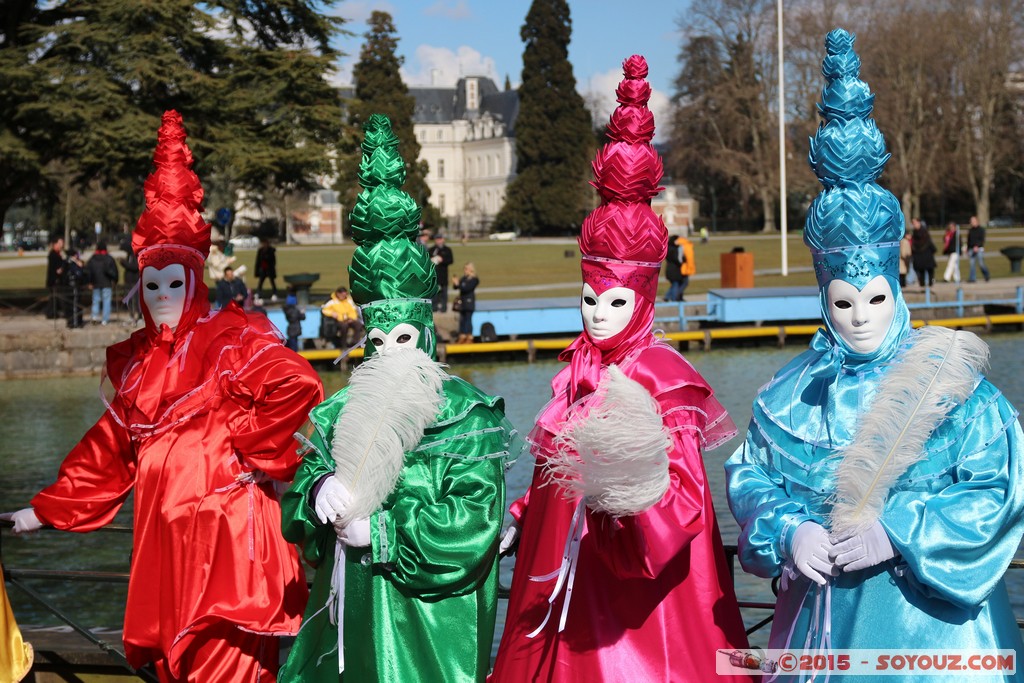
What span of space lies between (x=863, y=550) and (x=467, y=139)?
118504 mm

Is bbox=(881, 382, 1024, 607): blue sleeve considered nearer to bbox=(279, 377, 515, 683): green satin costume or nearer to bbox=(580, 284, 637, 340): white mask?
bbox=(580, 284, 637, 340): white mask

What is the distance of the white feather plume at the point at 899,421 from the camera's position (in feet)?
10.6

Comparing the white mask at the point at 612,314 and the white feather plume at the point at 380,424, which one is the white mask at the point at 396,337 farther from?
the white mask at the point at 612,314

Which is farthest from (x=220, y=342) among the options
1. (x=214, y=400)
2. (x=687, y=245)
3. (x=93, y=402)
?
(x=687, y=245)

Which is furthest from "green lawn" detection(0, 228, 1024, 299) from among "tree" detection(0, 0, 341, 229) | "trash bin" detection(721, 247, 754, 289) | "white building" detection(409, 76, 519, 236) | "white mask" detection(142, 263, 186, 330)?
"white building" detection(409, 76, 519, 236)

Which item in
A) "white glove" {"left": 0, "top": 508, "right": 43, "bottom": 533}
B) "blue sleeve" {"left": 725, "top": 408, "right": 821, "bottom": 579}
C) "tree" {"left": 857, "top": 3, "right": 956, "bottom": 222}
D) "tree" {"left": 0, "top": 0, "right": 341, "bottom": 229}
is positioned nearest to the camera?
"blue sleeve" {"left": 725, "top": 408, "right": 821, "bottom": 579}

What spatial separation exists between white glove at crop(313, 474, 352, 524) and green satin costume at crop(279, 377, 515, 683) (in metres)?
0.10

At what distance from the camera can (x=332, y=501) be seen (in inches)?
145

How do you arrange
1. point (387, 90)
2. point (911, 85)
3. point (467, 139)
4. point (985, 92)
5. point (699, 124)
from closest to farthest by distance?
1. point (911, 85)
2. point (985, 92)
3. point (699, 124)
4. point (387, 90)
5. point (467, 139)

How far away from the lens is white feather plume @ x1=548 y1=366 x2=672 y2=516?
3.09 meters

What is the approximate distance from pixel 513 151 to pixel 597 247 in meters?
109

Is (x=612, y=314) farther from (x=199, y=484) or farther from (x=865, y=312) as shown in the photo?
(x=199, y=484)

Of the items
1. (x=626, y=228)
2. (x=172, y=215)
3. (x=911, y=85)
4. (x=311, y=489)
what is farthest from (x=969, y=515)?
(x=911, y=85)

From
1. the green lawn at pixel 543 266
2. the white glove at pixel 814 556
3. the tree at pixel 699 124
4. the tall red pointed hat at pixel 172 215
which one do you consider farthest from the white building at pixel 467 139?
the white glove at pixel 814 556
